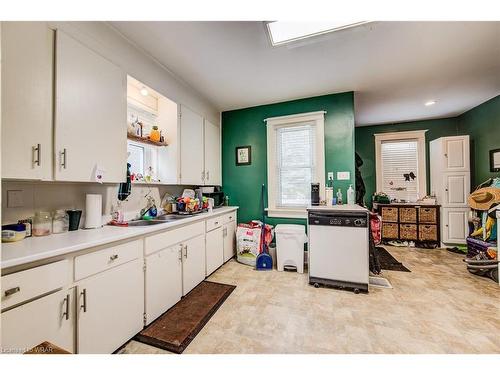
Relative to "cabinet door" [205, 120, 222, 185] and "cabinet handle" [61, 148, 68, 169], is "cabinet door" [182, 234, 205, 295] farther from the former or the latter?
"cabinet handle" [61, 148, 68, 169]

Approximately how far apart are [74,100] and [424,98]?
455cm

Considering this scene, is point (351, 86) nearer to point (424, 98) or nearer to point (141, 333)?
point (424, 98)

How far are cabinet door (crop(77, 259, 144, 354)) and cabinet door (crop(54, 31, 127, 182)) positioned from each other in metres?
0.74

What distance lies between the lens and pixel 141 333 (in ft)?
5.31

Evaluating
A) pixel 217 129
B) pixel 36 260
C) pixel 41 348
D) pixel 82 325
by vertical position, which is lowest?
pixel 82 325

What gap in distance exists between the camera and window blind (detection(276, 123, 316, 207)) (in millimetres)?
3219

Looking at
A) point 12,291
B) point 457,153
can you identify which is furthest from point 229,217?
point 457,153

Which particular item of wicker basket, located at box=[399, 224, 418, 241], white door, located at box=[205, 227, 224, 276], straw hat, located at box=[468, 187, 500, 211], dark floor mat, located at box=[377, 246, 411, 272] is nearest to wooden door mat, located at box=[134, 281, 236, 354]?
white door, located at box=[205, 227, 224, 276]

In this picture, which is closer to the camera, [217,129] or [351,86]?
[351,86]

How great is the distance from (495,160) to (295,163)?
10.5ft

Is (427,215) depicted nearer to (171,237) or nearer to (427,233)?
(427,233)

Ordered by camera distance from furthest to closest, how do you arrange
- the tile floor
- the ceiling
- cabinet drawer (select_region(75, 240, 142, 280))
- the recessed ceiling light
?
the ceiling < the recessed ceiling light < the tile floor < cabinet drawer (select_region(75, 240, 142, 280))

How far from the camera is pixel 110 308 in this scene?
137 cm

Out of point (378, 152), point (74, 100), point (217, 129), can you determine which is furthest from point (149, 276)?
point (378, 152)
